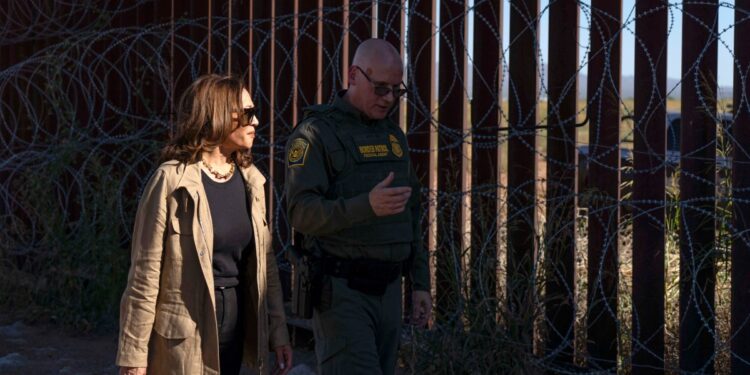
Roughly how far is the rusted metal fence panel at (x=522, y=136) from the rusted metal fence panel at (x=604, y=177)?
1.01 feet

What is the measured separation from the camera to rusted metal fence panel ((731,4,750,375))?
4.68 meters

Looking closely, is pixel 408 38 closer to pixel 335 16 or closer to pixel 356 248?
pixel 335 16

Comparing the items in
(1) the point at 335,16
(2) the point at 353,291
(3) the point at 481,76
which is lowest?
(2) the point at 353,291

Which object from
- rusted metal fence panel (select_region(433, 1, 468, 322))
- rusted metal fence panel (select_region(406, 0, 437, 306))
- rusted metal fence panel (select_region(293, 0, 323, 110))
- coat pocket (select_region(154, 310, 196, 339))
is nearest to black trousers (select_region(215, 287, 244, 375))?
coat pocket (select_region(154, 310, 196, 339))

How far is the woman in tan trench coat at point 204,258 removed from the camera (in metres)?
3.64

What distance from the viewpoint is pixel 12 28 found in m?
9.97

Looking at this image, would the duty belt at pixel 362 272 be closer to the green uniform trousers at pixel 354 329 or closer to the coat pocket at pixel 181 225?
the green uniform trousers at pixel 354 329

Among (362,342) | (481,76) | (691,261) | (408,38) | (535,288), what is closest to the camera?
(362,342)

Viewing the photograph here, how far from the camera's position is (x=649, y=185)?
16.5ft

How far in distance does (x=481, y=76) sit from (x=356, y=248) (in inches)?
80.9

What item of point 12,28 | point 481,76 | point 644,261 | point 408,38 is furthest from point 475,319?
point 12,28

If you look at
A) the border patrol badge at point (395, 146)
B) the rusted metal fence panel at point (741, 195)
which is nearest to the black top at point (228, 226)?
the border patrol badge at point (395, 146)

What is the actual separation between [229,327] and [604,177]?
6.92ft

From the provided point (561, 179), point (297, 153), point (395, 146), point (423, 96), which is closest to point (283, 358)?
point (297, 153)
